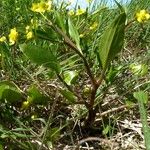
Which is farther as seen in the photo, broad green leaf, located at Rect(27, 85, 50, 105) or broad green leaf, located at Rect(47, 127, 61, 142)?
broad green leaf, located at Rect(27, 85, 50, 105)

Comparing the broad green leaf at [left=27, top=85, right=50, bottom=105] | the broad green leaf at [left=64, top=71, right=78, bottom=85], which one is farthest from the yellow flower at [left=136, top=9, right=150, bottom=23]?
the broad green leaf at [left=27, top=85, right=50, bottom=105]

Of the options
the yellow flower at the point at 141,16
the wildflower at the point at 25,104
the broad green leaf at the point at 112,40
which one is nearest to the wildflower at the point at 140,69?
the yellow flower at the point at 141,16

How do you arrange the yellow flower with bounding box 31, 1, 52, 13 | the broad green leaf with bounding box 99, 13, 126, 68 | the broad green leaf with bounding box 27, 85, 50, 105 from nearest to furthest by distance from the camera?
1. the broad green leaf with bounding box 99, 13, 126, 68
2. the broad green leaf with bounding box 27, 85, 50, 105
3. the yellow flower with bounding box 31, 1, 52, 13

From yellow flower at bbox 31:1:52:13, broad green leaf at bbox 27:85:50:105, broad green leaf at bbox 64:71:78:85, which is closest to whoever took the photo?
broad green leaf at bbox 27:85:50:105

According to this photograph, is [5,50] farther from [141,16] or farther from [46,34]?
[141,16]

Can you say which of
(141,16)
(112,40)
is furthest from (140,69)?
(112,40)

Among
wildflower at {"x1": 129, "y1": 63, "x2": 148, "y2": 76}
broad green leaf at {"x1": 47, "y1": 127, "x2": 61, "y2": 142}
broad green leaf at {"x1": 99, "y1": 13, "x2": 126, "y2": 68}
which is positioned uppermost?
wildflower at {"x1": 129, "y1": 63, "x2": 148, "y2": 76}

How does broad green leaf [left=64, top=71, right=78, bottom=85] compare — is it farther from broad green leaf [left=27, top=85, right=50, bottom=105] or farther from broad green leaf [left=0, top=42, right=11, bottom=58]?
broad green leaf [left=0, top=42, right=11, bottom=58]

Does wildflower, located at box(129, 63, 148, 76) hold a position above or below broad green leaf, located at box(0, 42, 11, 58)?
below
